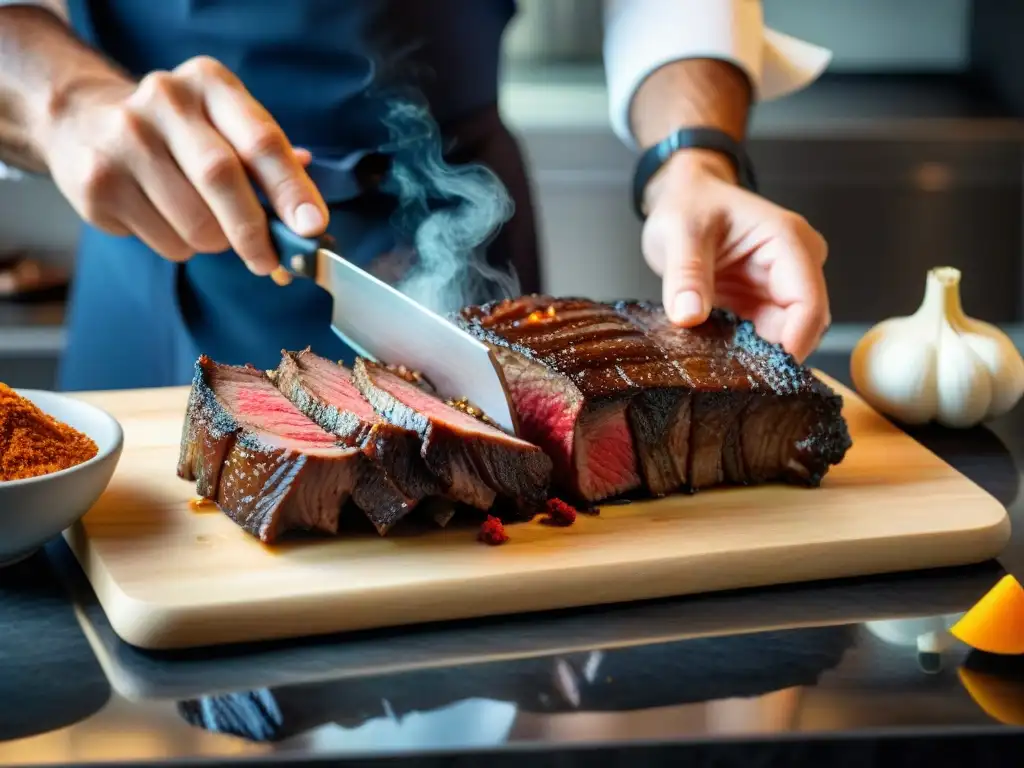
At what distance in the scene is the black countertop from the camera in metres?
1.51

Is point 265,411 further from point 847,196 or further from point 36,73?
point 847,196

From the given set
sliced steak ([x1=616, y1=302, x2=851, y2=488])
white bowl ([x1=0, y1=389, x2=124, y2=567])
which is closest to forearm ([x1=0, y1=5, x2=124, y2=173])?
white bowl ([x1=0, y1=389, x2=124, y2=567])

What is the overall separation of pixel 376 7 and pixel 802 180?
97.0 inches

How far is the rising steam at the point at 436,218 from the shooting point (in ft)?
9.82

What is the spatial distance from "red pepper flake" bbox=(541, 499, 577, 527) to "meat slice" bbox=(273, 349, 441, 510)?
0.65 feet

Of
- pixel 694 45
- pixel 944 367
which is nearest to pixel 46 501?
pixel 944 367

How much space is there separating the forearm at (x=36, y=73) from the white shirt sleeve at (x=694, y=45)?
1.30 meters

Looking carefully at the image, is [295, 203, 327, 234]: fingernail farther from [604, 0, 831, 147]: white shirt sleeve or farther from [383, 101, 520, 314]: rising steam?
[604, 0, 831, 147]: white shirt sleeve

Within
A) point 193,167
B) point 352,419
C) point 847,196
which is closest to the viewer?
point 352,419

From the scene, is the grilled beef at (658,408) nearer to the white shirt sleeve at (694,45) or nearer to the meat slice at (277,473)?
the meat slice at (277,473)

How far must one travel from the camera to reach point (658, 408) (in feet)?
7.07

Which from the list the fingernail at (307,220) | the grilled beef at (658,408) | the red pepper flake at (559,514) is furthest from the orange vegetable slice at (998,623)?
the fingernail at (307,220)

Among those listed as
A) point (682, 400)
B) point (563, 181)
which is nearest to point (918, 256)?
point (563, 181)

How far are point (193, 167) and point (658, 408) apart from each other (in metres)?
0.87
